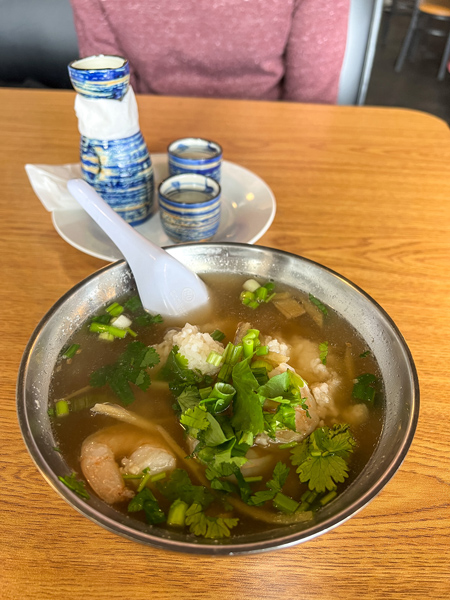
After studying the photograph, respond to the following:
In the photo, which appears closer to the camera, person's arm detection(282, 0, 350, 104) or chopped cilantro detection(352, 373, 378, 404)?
chopped cilantro detection(352, 373, 378, 404)

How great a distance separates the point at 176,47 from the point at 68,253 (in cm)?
131

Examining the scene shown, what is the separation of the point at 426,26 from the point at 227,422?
633cm

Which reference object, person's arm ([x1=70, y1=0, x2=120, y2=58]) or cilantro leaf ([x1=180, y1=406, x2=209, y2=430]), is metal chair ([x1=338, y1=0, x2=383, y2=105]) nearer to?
person's arm ([x1=70, y1=0, x2=120, y2=58])

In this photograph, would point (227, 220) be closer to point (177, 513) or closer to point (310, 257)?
point (310, 257)

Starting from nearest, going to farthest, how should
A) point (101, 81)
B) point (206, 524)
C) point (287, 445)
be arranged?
point (206, 524)
point (287, 445)
point (101, 81)

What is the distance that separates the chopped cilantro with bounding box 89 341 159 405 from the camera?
Answer: 787 mm

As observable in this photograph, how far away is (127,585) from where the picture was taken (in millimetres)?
648

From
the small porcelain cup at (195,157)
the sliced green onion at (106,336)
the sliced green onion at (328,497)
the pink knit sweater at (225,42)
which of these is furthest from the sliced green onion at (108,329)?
the pink knit sweater at (225,42)

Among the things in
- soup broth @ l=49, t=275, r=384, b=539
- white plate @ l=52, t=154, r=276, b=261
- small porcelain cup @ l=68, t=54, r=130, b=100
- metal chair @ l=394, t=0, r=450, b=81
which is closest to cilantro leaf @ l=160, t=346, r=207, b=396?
soup broth @ l=49, t=275, r=384, b=539

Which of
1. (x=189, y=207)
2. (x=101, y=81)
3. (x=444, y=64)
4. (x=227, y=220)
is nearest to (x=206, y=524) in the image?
(x=189, y=207)

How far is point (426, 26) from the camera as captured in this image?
559 cm

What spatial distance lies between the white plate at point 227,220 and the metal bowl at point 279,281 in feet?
0.87

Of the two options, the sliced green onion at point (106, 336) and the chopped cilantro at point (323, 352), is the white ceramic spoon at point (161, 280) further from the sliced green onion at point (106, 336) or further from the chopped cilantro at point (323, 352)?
the chopped cilantro at point (323, 352)

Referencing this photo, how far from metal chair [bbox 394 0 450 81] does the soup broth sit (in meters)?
4.92
